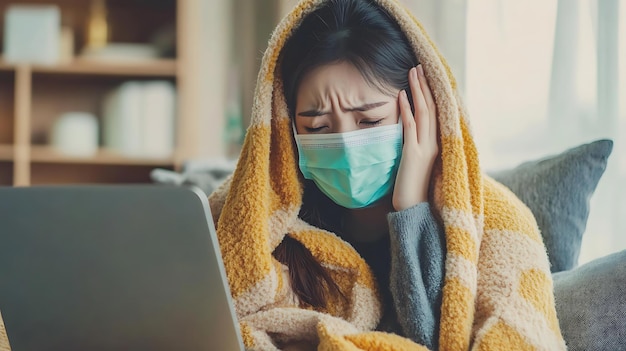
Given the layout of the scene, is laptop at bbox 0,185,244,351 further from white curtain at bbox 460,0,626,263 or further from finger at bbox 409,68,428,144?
white curtain at bbox 460,0,626,263

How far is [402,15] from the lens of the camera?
1.13m

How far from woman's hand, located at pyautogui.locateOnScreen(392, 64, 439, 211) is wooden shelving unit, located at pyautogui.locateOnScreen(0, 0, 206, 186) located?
6.26 feet

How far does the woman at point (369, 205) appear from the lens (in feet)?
3.36

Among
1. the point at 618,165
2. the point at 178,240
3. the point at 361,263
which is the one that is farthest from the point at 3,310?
the point at 618,165

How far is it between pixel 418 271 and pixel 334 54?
360 millimetres

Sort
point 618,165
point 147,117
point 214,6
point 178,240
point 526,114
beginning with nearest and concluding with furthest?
point 178,240 → point 618,165 → point 526,114 → point 147,117 → point 214,6

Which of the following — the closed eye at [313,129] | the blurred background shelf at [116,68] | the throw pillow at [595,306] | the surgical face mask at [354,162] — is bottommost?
the throw pillow at [595,306]

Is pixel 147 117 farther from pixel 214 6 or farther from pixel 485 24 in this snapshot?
pixel 485 24

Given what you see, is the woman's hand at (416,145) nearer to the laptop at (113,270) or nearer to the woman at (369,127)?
the woman at (369,127)

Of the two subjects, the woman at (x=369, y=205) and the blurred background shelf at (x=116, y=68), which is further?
the blurred background shelf at (x=116, y=68)

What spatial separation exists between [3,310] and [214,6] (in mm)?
2519

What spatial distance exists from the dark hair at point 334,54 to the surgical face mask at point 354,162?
8 centimetres

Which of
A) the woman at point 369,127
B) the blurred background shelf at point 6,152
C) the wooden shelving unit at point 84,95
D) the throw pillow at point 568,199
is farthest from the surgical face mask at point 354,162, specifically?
the blurred background shelf at point 6,152

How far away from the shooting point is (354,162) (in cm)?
112
